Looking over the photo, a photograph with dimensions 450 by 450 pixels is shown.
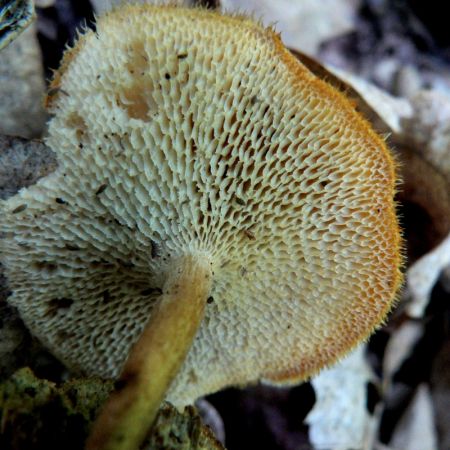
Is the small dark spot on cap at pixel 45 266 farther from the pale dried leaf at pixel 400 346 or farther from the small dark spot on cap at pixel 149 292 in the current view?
the pale dried leaf at pixel 400 346

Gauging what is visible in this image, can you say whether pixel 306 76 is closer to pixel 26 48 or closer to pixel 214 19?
pixel 214 19

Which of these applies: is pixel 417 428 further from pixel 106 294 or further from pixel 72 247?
pixel 72 247

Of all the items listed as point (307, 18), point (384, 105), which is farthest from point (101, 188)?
point (307, 18)

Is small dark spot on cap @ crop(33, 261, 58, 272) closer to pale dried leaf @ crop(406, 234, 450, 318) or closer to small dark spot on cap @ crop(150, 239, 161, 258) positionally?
small dark spot on cap @ crop(150, 239, 161, 258)

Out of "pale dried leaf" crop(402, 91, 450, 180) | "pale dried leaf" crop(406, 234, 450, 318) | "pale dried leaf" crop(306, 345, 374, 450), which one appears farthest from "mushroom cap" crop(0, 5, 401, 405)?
"pale dried leaf" crop(402, 91, 450, 180)

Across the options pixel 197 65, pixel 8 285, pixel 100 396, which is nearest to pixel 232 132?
pixel 197 65
